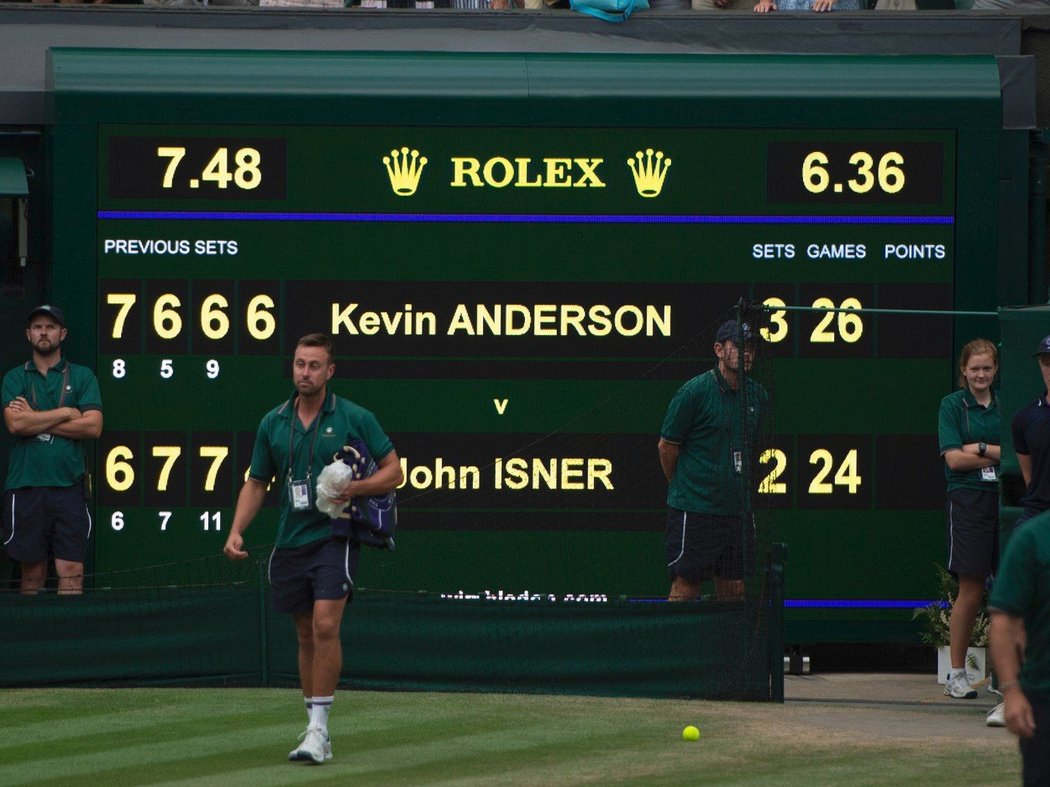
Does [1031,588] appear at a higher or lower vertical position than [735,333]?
lower

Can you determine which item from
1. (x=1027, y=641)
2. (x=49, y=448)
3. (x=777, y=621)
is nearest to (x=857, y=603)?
(x=777, y=621)

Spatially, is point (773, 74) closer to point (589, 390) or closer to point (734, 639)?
point (589, 390)

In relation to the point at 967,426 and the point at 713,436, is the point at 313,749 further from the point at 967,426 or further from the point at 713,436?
the point at 967,426

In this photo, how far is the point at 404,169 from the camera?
452 inches

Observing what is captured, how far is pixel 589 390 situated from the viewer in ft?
37.7

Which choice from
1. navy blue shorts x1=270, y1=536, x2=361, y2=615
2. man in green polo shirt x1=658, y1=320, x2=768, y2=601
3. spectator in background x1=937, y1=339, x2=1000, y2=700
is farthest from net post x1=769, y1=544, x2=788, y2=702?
navy blue shorts x1=270, y1=536, x2=361, y2=615

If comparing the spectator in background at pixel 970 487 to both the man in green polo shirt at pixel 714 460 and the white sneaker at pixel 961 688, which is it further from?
the man in green polo shirt at pixel 714 460

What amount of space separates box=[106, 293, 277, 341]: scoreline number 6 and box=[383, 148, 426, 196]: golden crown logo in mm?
1005

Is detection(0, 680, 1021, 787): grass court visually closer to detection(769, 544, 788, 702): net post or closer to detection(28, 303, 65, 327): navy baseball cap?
detection(769, 544, 788, 702): net post

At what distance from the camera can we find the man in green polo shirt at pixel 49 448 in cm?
1109

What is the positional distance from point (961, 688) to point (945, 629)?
0.62m

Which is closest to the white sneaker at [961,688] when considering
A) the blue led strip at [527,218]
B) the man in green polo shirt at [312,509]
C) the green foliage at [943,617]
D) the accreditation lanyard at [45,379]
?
the green foliage at [943,617]

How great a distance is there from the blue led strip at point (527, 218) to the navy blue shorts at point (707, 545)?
5.94 feet

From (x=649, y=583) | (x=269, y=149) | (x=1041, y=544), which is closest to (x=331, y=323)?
(x=269, y=149)
